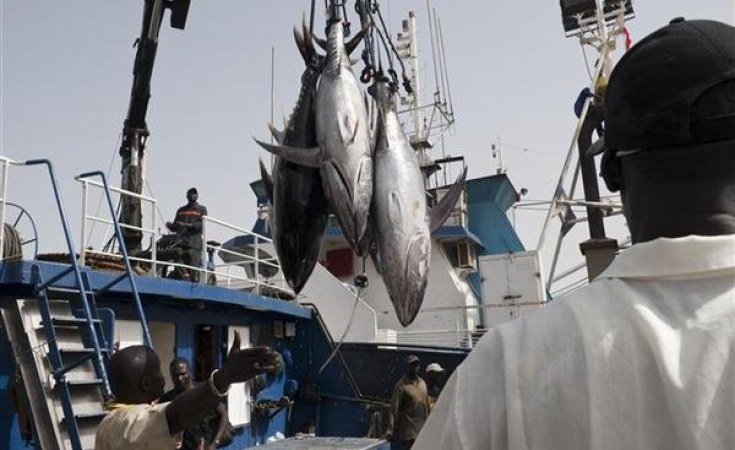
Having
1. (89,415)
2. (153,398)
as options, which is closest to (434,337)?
(89,415)

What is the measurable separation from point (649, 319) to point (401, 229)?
250 cm

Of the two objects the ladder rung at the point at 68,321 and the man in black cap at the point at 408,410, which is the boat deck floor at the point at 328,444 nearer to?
the man in black cap at the point at 408,410

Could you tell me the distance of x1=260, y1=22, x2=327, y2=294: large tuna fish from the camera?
3465 mm

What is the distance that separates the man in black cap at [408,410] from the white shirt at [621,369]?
596 cm

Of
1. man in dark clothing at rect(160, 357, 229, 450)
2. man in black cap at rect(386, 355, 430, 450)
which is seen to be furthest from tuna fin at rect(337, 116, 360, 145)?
man in black cap at rect(386, 355, 430, 450)

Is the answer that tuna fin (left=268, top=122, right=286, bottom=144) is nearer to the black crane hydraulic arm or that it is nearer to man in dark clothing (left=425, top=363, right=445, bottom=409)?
man in dark clothing (left=425, top=363, right=445, bottom=409)

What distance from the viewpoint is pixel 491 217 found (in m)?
17.1

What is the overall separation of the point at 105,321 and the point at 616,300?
5.84 metres

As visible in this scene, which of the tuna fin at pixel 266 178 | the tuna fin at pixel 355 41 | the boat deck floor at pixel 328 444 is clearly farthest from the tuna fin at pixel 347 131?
the boat deck floor at pixel 328 444

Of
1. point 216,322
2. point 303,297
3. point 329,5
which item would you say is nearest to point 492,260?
point 303,297

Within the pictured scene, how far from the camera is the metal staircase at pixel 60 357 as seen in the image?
4.74 m

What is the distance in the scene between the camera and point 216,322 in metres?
8.64

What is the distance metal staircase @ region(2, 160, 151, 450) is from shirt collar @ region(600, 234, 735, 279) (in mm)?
4678

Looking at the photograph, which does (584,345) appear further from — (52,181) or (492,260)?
(492,260)
